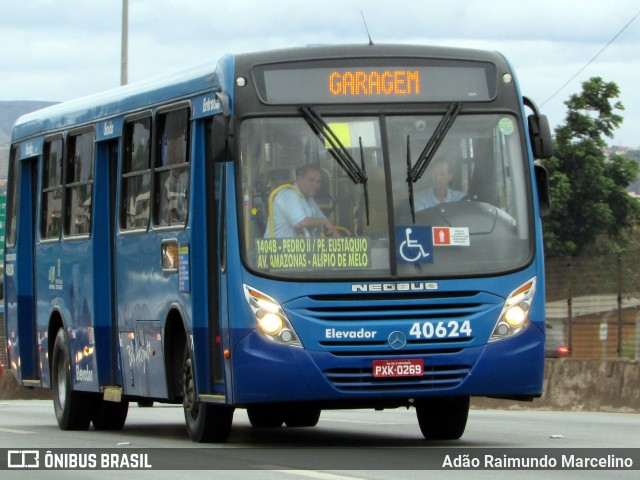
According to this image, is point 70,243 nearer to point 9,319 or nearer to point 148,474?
point 9,319

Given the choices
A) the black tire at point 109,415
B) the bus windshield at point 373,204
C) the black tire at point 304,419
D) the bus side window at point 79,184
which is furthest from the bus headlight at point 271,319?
the black tire at point 109,415

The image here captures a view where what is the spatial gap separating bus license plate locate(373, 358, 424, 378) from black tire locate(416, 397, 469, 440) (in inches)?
61.4

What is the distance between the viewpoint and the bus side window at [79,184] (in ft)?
57.1

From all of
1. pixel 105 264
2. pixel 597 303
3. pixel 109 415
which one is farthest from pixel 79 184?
pixel 597 303

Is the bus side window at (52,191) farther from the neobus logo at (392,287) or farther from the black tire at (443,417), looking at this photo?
the neobus logo at (392,287)

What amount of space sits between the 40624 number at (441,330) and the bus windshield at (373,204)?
38cm

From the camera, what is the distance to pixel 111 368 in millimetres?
17125

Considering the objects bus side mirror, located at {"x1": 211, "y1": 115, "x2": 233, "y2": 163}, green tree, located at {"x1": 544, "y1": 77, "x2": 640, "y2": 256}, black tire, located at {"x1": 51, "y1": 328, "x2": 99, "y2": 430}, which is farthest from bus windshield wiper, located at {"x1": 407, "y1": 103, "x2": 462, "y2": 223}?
green tree, located at {"x1": 544, "y1": 77, "x2": 640, "y2": 256}

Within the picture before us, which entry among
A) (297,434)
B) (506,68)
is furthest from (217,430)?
(506,68)

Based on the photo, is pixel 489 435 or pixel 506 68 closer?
pixel 506 68

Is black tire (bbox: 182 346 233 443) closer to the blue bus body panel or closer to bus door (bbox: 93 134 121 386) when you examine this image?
the blue bus body panel

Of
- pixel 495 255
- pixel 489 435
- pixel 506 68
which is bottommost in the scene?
pixel 489 435

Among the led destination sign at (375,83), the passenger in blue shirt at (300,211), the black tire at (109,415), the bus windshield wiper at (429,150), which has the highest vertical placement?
the led destination sign at (375,83)

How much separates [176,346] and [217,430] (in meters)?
0.95
